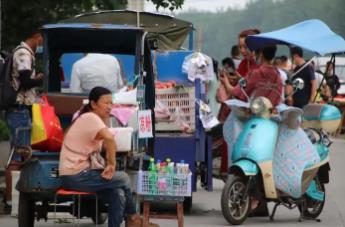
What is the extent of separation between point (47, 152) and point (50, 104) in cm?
77

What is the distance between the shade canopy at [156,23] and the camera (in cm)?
1694

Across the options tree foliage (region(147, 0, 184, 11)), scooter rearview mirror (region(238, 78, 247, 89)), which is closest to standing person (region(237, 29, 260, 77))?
scooter rearview mirror (region(238, 78, 247, 89))

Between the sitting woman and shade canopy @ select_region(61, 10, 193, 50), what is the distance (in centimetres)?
702

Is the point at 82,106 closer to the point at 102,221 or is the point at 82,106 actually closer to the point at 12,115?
the point at 12,115

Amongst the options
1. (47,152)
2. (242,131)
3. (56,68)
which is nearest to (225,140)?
(242,131)

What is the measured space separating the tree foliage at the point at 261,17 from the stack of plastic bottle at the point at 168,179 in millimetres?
23018

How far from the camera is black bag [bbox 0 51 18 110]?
11.2 m

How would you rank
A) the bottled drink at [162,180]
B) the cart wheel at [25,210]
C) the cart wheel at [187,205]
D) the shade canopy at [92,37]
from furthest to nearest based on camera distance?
the cart wheel at [187,205] → the shade canopy at [92,37] → the cart wheel at [25,210] → the bottled drink at [162,180]

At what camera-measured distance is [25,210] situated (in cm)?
1040

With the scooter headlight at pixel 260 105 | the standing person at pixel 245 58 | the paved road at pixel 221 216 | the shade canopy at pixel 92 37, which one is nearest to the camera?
the shade canopy at pixel 92 37

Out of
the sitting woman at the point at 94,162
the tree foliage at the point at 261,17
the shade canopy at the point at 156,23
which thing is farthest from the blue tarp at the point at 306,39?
the tree foliage at the point at 261,17

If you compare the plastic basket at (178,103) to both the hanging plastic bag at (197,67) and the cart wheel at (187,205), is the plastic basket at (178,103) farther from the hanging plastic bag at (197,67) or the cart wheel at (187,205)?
the cart wheel at (187,205)

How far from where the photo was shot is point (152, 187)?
10.2 meters

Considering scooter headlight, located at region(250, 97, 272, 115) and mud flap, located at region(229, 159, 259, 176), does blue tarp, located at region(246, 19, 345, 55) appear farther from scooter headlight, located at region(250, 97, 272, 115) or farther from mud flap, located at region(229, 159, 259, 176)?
mud flap, located at region(229, 159, 259, 176)
